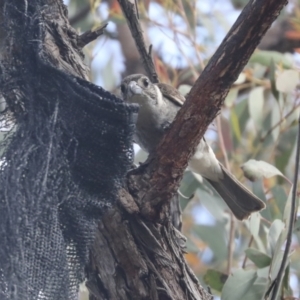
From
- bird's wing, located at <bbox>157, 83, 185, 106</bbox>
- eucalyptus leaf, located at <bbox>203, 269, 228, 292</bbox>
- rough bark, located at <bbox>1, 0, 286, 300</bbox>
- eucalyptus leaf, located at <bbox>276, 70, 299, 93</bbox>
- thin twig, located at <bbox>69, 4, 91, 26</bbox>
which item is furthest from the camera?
thin twig, located at <bbox>69, 4, 91, 26</bbox>

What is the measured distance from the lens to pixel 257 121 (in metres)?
2.99

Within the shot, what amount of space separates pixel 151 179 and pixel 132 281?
8.8 inches

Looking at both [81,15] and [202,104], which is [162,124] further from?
[81,15]

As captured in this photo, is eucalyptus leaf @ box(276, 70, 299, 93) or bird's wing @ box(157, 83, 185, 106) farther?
eucalyptus leaf @ box(276, 70, 299, 93)

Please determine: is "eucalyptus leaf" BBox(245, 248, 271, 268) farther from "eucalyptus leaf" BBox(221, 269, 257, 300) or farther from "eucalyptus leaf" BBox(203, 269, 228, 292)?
"eucalyptus leaf" BBox(203, 269, 228, 292)

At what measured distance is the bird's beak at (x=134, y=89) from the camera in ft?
7.79

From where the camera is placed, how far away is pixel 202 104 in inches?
57.9

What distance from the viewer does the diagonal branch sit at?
1393mm

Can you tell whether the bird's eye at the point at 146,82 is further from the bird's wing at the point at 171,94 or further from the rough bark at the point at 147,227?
the rough bark at the point at 147,227

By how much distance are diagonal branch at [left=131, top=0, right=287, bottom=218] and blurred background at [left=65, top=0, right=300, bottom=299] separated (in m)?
0.43

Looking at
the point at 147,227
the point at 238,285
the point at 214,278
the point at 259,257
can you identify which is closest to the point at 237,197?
the point at 214,278

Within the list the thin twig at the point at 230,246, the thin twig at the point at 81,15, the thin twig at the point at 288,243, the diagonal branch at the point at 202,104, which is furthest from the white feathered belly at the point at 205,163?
the thin twig at the point at 81,15

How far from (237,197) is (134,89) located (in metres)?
0.50

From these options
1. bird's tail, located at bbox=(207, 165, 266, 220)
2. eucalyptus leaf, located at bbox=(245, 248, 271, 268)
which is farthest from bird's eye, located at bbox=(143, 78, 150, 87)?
eucalyptus leaf, located at bbox=(245, 248, 271, 268)
